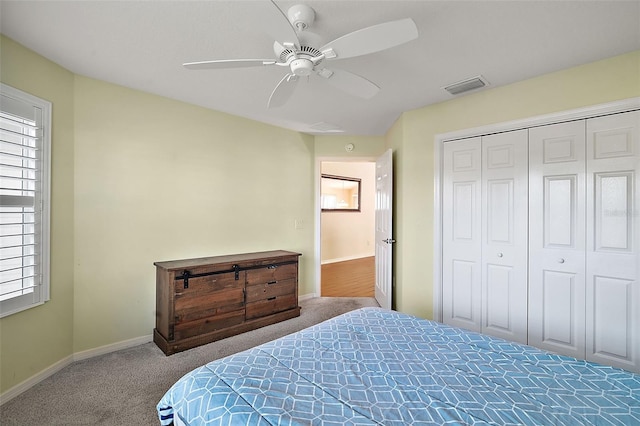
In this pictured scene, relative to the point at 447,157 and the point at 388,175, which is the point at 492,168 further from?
the point at 388,175

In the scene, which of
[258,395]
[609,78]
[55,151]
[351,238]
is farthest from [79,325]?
[351,238]

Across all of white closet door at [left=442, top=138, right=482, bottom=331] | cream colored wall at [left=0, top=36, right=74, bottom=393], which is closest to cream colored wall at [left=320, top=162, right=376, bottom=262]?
white closet door at [left=442, top=138, right=482, bottom=331]

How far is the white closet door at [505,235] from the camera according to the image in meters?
2.61

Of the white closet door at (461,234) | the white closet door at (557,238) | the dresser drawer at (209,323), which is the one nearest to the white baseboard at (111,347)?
the dresser drawer at (209,323)

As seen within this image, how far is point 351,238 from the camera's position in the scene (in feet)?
24.3

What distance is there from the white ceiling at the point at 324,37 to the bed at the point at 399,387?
5.04 feet

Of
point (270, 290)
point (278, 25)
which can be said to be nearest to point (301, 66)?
point (278, 25)

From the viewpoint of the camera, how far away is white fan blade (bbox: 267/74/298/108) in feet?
5.89

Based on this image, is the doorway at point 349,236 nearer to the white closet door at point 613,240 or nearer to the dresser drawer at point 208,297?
the dresser drawer at point 208,297

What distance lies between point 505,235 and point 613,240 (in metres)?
0.71

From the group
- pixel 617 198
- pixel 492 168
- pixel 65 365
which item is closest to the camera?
pixel 617 198

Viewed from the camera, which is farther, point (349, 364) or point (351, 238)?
point (351, 238)

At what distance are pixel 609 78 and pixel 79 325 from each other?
4677 mm

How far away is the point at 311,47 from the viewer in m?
1.57
